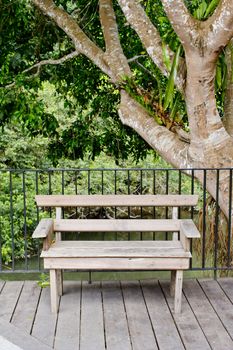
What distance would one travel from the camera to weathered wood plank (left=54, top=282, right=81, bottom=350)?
10.6 ft

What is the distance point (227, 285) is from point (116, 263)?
3.83ft

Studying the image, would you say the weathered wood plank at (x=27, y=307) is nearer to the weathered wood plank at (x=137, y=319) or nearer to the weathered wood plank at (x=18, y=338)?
the weathered wood plank at (x=18, y=338)

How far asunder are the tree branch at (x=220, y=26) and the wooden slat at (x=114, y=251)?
1.75 metres

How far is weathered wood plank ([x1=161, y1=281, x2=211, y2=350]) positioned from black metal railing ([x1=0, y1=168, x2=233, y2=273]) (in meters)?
0.61

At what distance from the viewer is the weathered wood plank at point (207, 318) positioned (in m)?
3.25

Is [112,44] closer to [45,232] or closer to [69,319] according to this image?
[45,232]

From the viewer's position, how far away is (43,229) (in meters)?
3.76

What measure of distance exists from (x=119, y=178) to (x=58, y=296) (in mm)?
9995

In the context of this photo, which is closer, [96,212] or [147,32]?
[147,32]

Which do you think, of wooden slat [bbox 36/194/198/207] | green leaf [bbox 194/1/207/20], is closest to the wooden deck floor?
wooden slat [bbox 36/194/198/207]

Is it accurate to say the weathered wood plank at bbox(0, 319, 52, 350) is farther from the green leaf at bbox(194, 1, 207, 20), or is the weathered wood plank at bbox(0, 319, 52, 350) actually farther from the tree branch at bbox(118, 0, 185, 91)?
the green leaf at bbox(194, 1, 207, 20)

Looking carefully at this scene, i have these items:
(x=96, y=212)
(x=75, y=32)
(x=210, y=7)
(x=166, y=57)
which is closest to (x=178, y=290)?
(x=166, y=57)

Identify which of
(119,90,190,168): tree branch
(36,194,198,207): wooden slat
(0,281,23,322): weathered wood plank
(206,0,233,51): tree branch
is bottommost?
(0,281,23,322): weathered wood plank

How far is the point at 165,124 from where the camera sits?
17.5 ft
